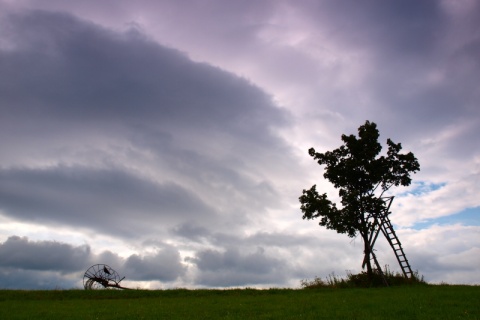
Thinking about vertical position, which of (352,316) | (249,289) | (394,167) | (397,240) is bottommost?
(352,316)

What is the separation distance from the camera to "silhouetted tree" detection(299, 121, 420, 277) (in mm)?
41938

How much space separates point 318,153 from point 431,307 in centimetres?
2634

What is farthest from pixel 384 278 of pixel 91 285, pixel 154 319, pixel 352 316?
pixel 91 285

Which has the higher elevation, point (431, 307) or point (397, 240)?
point (397, 240)

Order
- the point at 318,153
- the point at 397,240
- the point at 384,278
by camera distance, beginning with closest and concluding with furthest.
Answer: the point at 384,278 → the point at 397,240 → the point at 318,153

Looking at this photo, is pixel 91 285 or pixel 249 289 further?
pixel 91 285

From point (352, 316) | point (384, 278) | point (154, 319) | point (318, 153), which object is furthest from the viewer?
point (318, 153)

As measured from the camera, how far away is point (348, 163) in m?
43.1

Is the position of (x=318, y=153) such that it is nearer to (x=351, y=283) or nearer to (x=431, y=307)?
(x=351, y=283)

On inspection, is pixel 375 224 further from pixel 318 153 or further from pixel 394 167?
pixel 318 153

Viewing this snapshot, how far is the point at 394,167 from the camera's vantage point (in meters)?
43.3

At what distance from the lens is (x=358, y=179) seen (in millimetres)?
43438

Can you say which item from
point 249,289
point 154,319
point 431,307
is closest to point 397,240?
point 249,289

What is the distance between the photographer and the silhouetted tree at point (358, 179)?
138 feet
